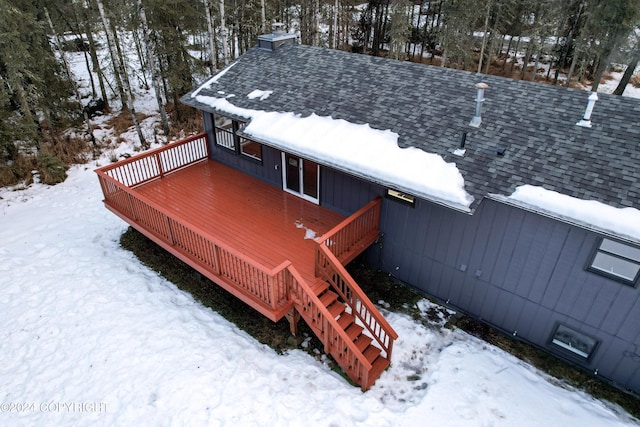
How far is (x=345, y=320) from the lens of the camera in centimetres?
746

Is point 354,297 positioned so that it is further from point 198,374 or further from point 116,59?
point 116,59

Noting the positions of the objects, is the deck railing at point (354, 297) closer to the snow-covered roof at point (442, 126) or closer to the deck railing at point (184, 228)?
the deck railing at point (184, 228)

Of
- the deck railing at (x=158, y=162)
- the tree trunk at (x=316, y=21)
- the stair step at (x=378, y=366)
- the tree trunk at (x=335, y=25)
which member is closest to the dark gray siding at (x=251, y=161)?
the deck railing at (x=158, y=162)

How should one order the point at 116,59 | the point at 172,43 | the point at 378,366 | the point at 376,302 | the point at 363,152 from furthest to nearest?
the point at 116,59
the point at 172,43
the point at 376,302
the point at 363,152
the point at 378,366

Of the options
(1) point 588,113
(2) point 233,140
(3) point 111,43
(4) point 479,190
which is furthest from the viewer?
(3) point 111,43

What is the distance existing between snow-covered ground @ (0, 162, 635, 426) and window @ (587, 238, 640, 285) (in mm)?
2337

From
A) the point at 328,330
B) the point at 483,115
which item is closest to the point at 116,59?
the point at 483,115

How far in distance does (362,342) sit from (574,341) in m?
4.11

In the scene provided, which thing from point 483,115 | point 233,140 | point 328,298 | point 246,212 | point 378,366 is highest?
point 483,115

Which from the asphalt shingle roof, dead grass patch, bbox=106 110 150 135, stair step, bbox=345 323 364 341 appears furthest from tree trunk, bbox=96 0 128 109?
stair step, bbox=345 323 364 341

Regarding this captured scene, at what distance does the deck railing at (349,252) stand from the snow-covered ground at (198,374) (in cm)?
77

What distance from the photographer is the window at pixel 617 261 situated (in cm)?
625

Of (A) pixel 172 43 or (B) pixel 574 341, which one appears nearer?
(B) pixel 574 341

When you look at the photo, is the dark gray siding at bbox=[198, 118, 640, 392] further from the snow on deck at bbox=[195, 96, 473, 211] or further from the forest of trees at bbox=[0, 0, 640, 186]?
the forest of trees at bbox=[0, 0, 640, 186]
